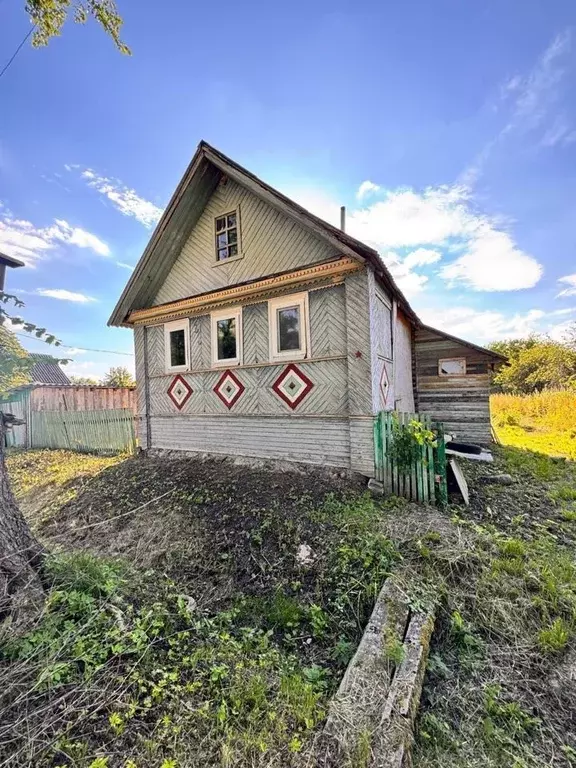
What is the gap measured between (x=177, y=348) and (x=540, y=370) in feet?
105

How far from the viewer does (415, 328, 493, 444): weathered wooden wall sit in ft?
37.4

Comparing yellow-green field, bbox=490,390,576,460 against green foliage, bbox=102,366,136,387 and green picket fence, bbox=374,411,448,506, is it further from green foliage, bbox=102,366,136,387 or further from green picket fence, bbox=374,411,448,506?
green foliage, bbox=102,366,136,387

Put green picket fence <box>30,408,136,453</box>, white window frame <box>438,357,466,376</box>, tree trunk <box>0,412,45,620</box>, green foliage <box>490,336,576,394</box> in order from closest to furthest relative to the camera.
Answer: tree trunk <box>0,412,45,620</box>
white window frame <box>438,357,466,376</box>
green picket fence <box>30,408,136,453</box>
green foliage <box>490,336,576,394</box>

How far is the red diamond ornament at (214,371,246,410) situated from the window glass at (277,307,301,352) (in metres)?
1.50

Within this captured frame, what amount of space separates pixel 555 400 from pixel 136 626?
21232 mm

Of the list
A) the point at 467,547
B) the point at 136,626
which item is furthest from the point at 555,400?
the point at 136,626

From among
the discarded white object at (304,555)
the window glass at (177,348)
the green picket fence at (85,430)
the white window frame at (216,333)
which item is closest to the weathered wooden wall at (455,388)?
the white window frame at (216,333)

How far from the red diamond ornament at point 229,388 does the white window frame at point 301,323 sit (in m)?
1.22

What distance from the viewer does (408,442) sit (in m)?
6.29

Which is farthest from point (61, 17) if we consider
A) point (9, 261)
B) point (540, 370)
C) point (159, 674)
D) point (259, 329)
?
point (540, 370)

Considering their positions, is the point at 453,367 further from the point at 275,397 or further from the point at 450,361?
the point at 275,397

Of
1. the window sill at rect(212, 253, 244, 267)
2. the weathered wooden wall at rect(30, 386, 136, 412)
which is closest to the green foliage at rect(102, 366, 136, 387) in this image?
the weathered wooden wall at rect(30, 386, 136, 412)

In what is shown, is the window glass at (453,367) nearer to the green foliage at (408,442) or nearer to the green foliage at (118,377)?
the green foliage at (408,442)

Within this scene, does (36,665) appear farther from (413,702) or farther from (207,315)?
(207,315)
